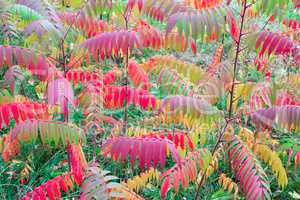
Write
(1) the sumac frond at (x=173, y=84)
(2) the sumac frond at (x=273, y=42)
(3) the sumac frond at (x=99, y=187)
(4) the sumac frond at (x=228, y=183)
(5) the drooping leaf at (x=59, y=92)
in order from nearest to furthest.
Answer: (3) the sumac frond at (x=99, y=187)
(5) the drooping leaf at (x=59, y=92)
(2) the sumac frond at (x=273, y=42)
(1) the sumac frond at (x=173, y=84)
(4) the sumac frond at (x=228, y=183)

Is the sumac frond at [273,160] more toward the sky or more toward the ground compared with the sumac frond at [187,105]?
more toward the ground

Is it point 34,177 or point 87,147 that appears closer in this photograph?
point 34,177

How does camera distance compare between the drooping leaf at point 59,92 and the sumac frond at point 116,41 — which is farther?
the sumac frond at point 116,41

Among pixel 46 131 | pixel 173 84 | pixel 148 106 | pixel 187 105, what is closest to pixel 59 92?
pixel 46 131

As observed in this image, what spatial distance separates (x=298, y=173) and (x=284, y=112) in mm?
1836

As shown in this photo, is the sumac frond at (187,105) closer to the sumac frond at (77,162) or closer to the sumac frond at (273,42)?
the sumac frond at (273,42)

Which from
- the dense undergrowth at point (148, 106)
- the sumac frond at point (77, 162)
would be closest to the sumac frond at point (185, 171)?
the dense undergrowth at point (148, 106)

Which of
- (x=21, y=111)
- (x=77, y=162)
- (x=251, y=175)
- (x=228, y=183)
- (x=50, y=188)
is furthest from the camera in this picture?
(x=228, y=183)

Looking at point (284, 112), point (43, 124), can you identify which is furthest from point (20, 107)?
point (284, 112)

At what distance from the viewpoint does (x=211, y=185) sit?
3781mm

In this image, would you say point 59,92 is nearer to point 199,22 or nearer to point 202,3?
point 199,22

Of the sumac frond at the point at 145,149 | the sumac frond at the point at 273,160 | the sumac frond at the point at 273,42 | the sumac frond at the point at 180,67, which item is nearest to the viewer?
the sumac frond at the point at 145,149

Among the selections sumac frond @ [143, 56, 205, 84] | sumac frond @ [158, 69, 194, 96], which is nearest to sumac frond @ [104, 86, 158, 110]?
sumac frond @ [143, 56, 205, 84]

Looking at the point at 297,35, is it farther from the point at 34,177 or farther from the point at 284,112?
the point at 34,177
